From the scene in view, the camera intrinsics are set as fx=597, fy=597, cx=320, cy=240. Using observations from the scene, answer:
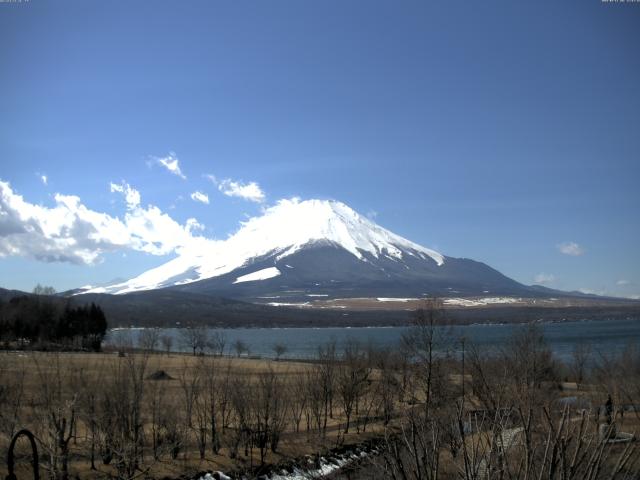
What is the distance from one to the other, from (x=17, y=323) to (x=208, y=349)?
166ft

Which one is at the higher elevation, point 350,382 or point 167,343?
point 350,382

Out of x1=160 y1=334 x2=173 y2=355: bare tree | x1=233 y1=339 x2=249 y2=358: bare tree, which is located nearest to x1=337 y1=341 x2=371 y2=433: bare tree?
x1=233 y1=339 x2=249 y2=358: bare tree

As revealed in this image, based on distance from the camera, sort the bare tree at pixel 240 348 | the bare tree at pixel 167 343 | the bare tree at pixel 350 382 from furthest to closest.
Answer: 1. the bare tree at pixel 240 348
2. the bare tree at pixel 167 343
3. the bare tree at pixel 350 382

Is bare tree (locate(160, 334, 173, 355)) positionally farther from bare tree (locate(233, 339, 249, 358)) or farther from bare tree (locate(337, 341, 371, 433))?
bare tree (locate(337, 341, 371, 433))

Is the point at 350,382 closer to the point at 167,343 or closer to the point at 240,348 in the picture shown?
the point at 240,348

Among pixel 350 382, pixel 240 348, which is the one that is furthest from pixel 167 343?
pixel 350 382

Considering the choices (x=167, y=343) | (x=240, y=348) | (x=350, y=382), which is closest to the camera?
(x=350, y=382)

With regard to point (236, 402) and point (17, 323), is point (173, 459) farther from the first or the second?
point (17, 323)

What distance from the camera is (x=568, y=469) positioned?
6.05m

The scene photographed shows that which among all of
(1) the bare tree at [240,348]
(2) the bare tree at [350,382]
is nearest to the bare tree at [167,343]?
(1) the bare tree at [240,348]

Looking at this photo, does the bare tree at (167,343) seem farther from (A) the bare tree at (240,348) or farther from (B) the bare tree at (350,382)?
(B) the bare tree at (350,382)

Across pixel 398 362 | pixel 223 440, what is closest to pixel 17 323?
pixel 398 362

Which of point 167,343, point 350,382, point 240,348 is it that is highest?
point 350,382

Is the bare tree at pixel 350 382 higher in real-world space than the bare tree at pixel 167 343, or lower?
higher
